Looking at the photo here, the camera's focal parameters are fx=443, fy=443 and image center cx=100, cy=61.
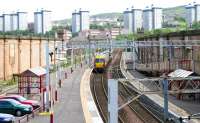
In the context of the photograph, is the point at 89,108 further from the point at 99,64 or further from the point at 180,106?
the point at 99,64

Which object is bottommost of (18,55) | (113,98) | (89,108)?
(89,108)

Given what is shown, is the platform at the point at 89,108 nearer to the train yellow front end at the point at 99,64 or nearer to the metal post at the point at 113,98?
the metal post at the point at 113,98

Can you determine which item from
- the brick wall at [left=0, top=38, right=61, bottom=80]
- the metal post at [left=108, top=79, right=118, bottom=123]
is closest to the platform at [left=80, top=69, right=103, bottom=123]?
the brick wall at [left=0, top=38, right=61, bottom=80]

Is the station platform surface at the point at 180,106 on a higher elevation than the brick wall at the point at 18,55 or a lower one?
lower

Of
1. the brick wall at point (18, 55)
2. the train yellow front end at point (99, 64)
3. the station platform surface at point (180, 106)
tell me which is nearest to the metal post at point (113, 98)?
the station platform surface at point (180, 106)

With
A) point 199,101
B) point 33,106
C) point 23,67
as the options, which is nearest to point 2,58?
point 23,67

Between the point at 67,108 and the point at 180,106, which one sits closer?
the point at 67,108

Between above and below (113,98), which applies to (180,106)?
below

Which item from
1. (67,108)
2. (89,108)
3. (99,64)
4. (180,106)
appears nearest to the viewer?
(67,108)

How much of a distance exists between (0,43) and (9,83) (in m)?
5.08

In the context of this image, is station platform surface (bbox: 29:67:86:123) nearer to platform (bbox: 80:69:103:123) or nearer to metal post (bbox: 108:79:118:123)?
platform (bbox: 80:69:103:123)

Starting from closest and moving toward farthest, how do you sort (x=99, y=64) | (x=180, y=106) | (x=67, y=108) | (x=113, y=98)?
(x=113, y=98), (x=67, y=108), (x=180, y=106), (x=99, y=64)

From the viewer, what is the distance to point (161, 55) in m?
65.4

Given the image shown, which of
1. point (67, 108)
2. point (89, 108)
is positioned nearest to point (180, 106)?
point (89, 108)
